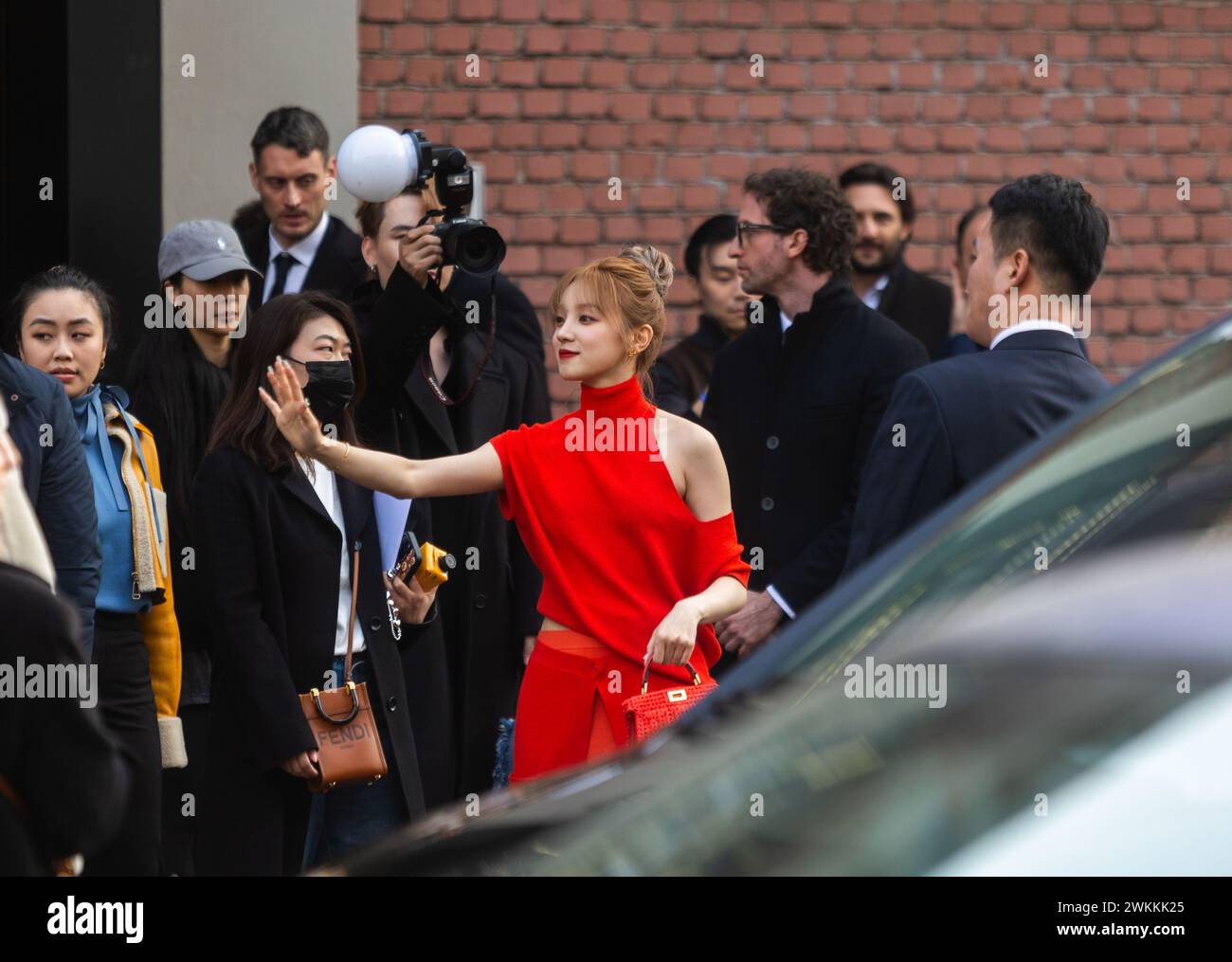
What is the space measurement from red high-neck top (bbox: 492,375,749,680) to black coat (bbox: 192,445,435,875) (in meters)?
0.62

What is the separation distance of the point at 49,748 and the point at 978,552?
1.12 meters

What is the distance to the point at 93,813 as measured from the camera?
85.2 inches

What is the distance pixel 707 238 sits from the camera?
21.9ft

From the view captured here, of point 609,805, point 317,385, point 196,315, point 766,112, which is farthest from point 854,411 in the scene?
point 609,805

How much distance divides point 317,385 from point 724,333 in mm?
2477

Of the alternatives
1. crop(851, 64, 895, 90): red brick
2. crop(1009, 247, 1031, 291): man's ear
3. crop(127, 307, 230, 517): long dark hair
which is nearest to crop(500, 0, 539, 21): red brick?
crop(851, 64, 895, 90): red brick

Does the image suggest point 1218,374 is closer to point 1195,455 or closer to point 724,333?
point 1195,455

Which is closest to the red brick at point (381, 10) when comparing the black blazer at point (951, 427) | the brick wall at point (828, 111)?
the brick wall at point (828, 111)

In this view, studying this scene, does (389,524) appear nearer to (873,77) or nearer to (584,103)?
(584,103)

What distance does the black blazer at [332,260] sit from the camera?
19.2 ft

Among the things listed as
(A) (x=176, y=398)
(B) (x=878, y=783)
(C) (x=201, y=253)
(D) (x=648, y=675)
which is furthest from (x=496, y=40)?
(B) (x=878, y=783)

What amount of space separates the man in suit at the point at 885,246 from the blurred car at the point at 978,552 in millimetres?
4711

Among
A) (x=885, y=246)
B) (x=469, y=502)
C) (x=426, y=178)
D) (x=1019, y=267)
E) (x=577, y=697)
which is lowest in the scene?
(x=577, y=697)

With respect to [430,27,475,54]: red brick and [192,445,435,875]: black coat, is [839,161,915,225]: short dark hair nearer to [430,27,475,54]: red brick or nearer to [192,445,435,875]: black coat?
[430,27,475,54]: red brick
